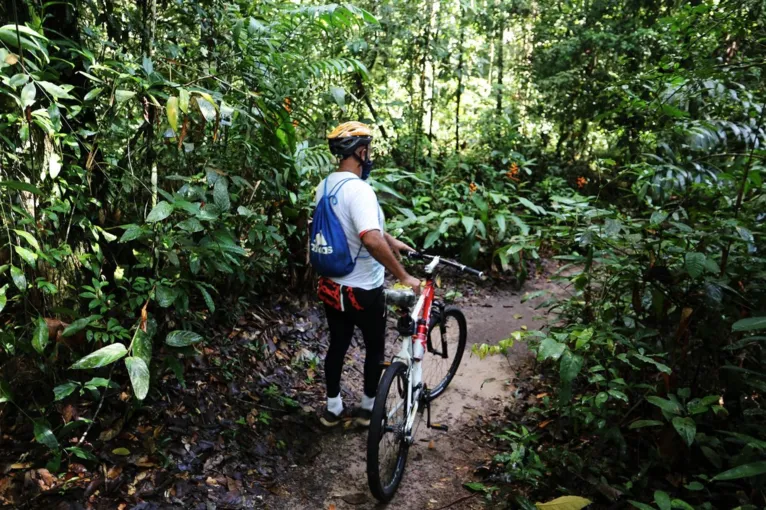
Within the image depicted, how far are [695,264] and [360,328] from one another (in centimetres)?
217

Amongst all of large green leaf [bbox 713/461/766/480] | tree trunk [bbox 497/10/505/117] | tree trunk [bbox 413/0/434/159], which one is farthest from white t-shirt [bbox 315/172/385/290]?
tree trunk [bbox 497/10/505/117]

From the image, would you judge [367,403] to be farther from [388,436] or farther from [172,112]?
[172,112]

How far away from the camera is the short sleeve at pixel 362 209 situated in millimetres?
3213

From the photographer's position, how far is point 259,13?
4270 millimetres

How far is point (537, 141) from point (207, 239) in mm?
10014

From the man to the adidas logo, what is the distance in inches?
5.9

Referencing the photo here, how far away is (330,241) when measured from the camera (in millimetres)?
3359

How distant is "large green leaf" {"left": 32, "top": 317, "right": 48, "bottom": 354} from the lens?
2.43 meters

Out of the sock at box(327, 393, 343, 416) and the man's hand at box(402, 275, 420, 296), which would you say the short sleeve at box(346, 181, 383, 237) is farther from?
the sock at box(327, 393, 343, 416)

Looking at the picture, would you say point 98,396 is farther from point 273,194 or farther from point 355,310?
point 273,194

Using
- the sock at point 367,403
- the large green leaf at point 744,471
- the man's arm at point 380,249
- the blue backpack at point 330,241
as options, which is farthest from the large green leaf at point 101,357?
the large green leaf at point 744,471

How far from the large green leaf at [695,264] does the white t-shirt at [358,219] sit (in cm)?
187

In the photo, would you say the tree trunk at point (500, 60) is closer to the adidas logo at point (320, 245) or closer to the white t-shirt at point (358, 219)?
the white t-shirt at point (358, 219)

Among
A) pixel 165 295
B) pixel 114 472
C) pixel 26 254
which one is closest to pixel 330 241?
pixel 165 295
